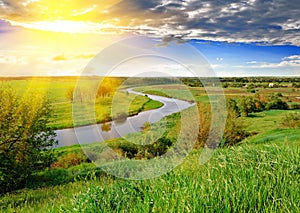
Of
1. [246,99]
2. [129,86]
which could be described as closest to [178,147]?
[129,86]

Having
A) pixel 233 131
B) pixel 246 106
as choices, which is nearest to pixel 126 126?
pixel 233 131

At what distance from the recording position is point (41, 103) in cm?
1165

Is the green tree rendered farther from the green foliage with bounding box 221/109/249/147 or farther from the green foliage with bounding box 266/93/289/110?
the green foliage with bounding box 221/109/249/147

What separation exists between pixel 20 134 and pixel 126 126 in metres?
4.09

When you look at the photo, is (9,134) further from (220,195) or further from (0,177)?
(220,195)

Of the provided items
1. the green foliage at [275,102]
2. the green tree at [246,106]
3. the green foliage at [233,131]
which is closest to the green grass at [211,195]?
the green foliage at [233,131]

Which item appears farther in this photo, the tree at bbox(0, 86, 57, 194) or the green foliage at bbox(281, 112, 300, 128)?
the green foliage at bbox(281, 112, 300, 128)

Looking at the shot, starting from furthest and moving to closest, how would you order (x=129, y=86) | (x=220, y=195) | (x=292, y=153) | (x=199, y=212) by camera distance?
(x=129, y=86), (x=292, y=153), (x=220, y=195), (x=199, y=212)

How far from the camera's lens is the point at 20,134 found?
11.2 meters

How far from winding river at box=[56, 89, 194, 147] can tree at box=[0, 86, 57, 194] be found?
2670 millimetres

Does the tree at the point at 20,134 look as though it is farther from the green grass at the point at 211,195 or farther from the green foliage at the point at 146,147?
the green grass at the point at 211,195

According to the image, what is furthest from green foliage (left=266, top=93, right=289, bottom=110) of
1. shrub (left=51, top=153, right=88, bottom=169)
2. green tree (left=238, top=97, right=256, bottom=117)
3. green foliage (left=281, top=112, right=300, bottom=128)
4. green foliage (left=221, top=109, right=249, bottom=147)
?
shrub (left=51, top=153, right=88, bottom=169)

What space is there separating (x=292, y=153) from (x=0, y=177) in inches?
290

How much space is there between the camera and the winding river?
14428 mm
